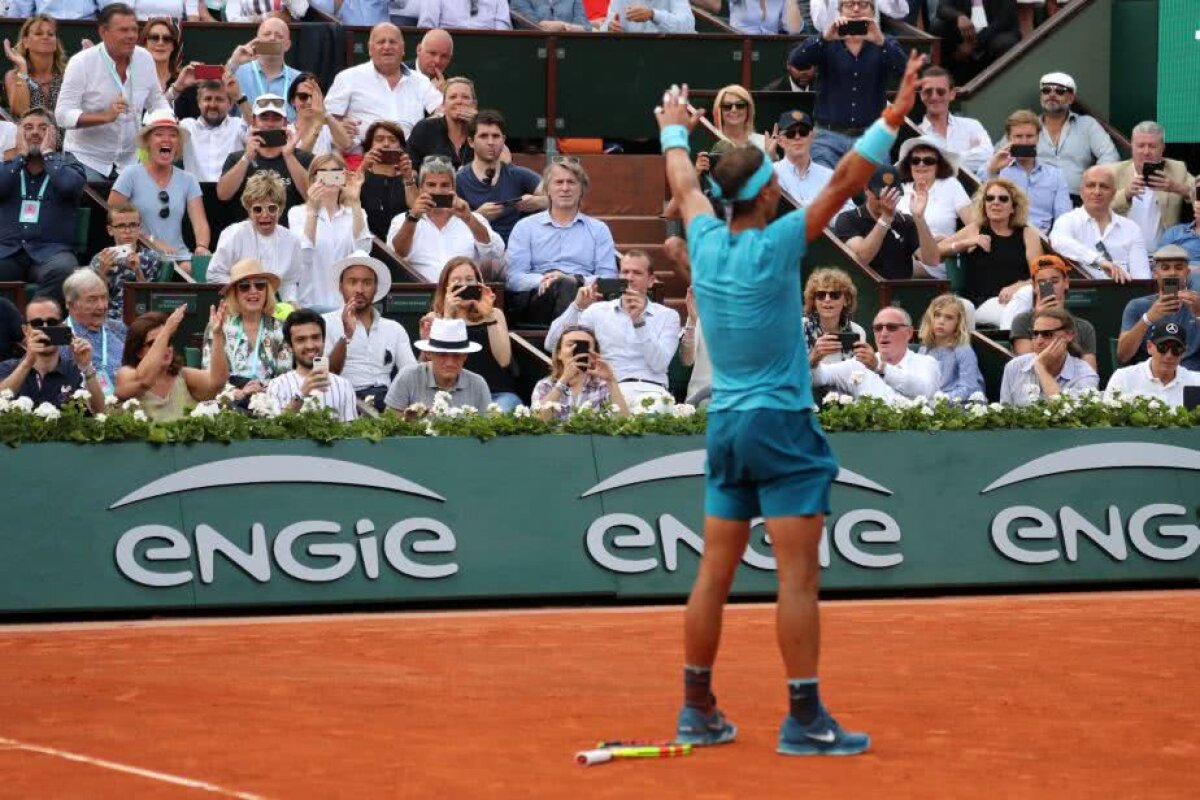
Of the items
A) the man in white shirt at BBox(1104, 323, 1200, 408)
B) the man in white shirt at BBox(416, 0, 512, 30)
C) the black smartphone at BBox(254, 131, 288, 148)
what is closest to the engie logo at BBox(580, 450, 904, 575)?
the man in white shirt at BBox(1104, 323, 1200, 408)

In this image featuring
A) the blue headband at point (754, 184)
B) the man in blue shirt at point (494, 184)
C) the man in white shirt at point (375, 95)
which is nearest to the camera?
the blue headband at point (754, 184)

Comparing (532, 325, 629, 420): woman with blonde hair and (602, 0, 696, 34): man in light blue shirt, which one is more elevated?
(602, 0, 696, 34): man in light blue shirt

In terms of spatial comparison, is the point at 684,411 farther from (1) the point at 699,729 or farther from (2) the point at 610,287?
(1) the point at 699,729

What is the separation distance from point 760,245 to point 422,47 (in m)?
11.1

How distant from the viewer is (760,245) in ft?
26.2

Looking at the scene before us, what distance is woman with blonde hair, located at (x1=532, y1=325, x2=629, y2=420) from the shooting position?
14.2 m

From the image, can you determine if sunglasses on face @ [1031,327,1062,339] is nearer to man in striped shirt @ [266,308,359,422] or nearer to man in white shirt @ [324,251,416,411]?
man in white shirt @ [324,251,416,411]

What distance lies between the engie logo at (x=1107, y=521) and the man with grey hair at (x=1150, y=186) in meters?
5.15

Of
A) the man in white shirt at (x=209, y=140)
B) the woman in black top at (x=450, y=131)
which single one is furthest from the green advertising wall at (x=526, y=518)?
the man in white shirt at (x=209, y=140)

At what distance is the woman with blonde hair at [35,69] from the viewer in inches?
672

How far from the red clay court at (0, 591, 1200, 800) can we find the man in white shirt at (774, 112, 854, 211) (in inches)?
224

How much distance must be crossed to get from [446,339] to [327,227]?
7.85 feet

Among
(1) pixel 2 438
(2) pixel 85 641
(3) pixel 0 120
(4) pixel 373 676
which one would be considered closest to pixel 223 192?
(3) pixel 0 120

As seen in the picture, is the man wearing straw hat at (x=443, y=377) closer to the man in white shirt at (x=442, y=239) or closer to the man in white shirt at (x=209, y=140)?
the man in white shirt at (x=442, y=239)
